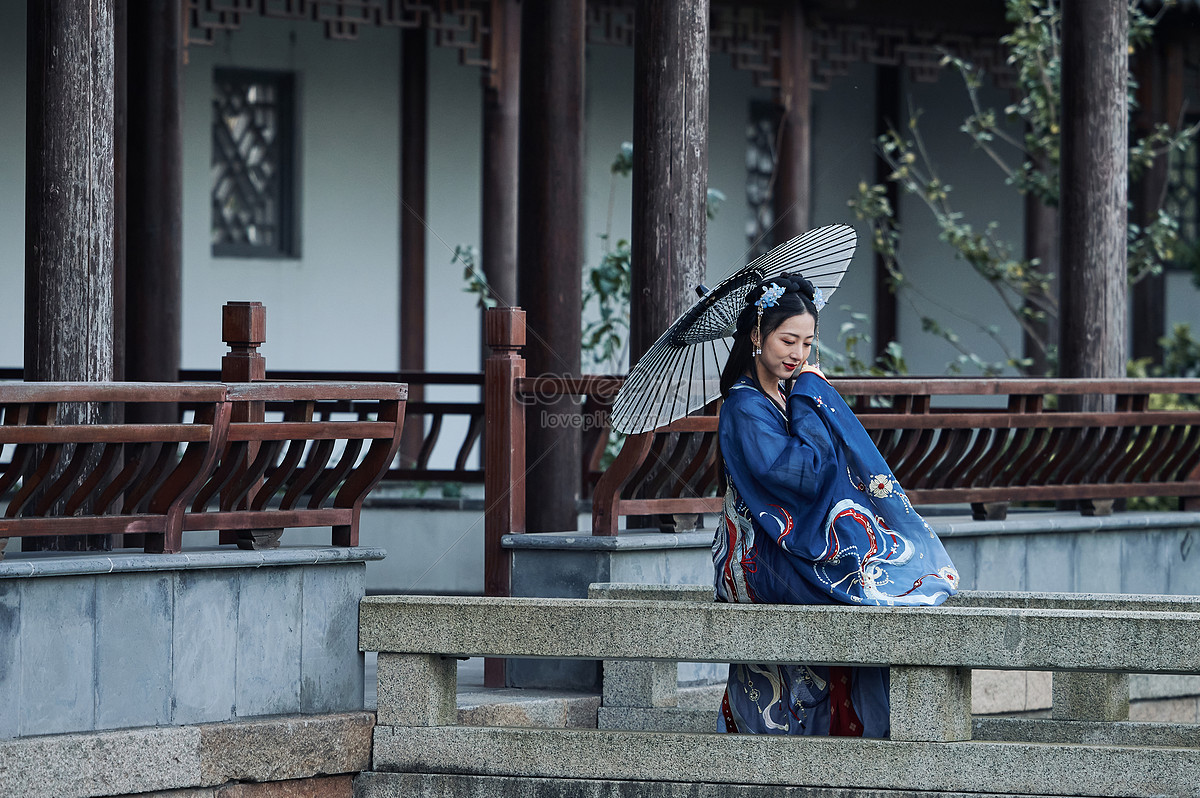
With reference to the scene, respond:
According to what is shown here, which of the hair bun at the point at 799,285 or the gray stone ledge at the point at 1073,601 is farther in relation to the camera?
the gray stone ledge at the point at 1073,601

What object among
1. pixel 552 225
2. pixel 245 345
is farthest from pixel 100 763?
pixel 552 225

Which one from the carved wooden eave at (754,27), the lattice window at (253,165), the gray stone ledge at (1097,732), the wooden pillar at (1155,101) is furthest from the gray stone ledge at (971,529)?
the wooden pillar at (1155,101)

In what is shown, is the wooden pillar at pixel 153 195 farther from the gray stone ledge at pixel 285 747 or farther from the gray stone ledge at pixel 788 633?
the gray stone ledge at pixel 788 633

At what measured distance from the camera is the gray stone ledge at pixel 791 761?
4.68 metres

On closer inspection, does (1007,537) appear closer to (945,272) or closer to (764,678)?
(764,678)

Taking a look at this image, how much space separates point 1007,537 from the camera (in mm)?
7379

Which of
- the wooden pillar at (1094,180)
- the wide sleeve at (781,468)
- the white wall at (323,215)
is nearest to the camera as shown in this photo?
the wide sleeve at (781,468)

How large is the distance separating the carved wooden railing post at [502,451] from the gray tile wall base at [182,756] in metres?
1.07

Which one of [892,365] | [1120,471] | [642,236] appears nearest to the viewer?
[642,236]

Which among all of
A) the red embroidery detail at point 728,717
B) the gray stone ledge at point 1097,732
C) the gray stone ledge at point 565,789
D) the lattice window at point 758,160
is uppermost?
the lattice window at point 758,160

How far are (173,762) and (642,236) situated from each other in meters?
2.69

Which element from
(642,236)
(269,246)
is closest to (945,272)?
(269,246)

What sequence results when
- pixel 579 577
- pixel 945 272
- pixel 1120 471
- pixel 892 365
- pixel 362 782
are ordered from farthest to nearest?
pixel 945 272 < pixel 892 365 < pixel 1120 471 < pixel 579 577 < pixel 362 782

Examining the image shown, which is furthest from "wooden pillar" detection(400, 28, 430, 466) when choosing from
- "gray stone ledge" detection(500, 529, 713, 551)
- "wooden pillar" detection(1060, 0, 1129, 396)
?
"gray stone ledge" detection(500, 529, 713, 551)
